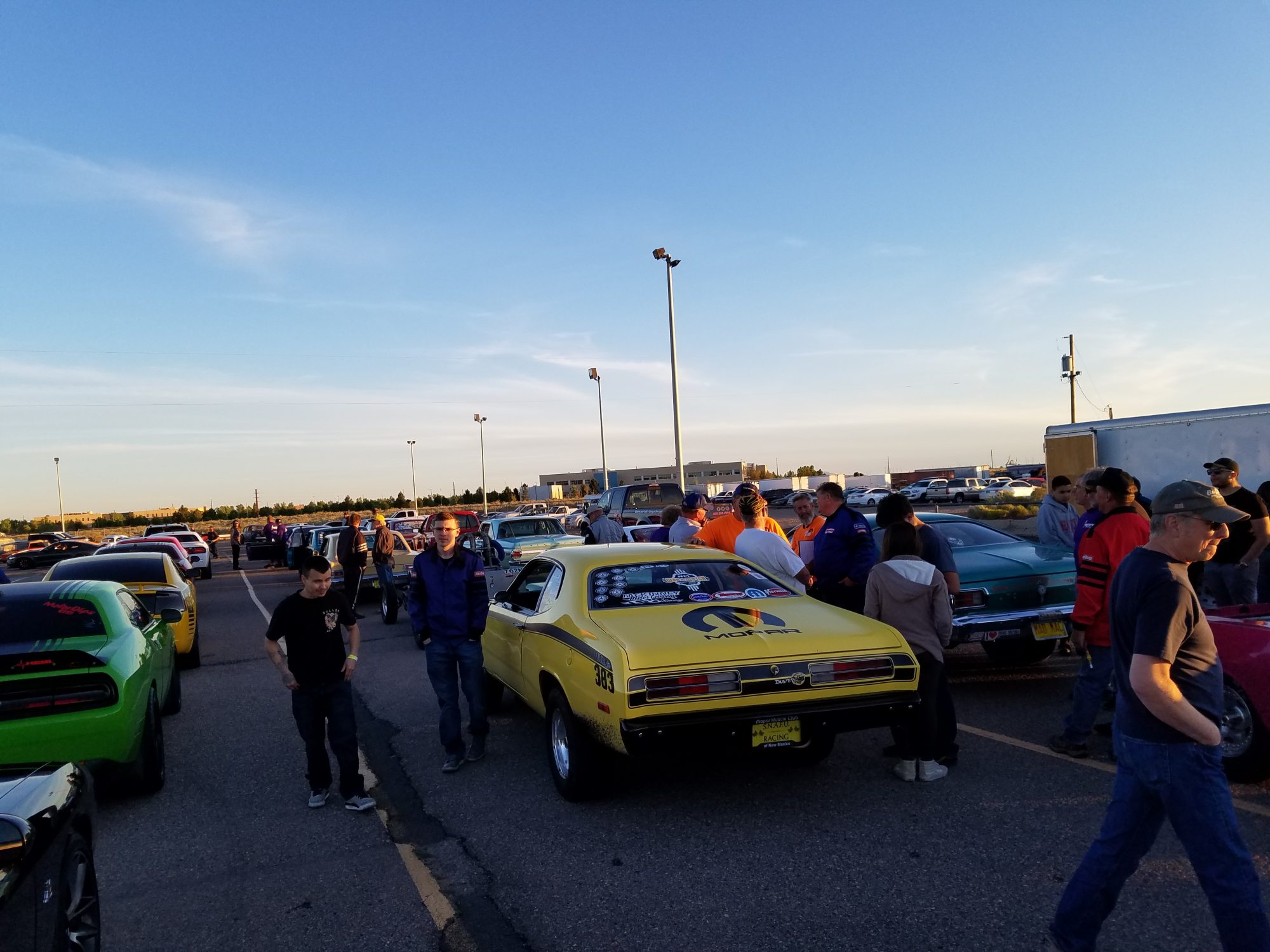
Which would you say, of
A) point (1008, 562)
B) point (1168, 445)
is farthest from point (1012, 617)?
point (1168, 445)

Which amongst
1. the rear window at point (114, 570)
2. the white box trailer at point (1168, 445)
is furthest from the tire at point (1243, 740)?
the white box trailer at point (1168, 445)

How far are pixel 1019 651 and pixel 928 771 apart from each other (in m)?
4.14

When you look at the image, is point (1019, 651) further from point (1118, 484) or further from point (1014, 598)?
point (1118, 484)

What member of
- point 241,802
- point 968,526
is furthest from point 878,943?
point 968,526

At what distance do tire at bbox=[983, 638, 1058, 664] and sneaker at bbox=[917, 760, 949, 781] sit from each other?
11.7 ft

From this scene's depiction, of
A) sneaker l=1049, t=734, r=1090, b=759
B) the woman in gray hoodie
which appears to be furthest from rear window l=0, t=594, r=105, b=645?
sneaker l=1049, t=734, r=1090, b=759

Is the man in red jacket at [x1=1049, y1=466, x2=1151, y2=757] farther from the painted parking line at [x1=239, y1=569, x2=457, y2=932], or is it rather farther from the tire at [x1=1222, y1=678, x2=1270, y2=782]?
the painted parking line at [x1=239, y1=569, x2=457, y2=932]

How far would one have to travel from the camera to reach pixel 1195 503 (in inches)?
113

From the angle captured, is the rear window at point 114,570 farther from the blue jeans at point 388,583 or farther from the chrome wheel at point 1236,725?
the chrome wheel at point 1236,725

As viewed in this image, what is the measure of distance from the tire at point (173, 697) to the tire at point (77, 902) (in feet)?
15.6

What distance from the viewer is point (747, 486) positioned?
760 cm

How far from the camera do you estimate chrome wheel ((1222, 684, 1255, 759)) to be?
5023mm

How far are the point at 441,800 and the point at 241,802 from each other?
1.30 metres

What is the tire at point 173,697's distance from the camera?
791 cm
